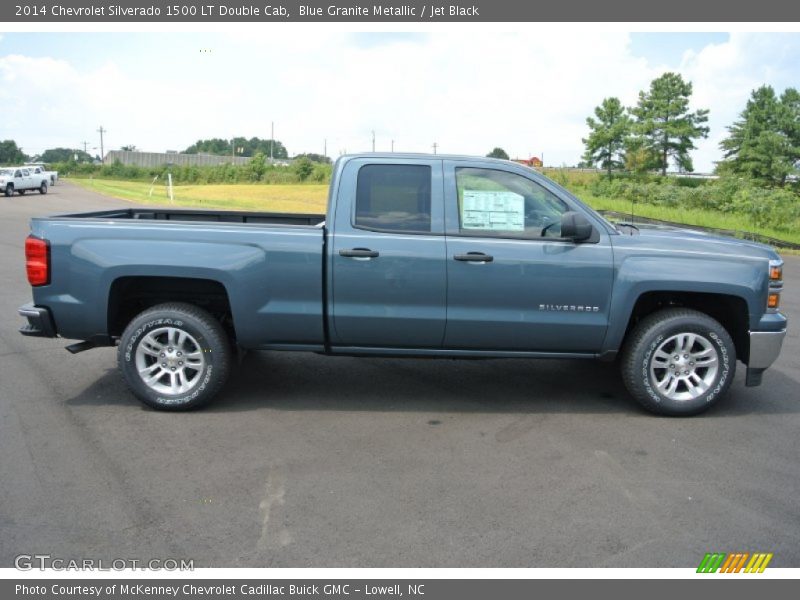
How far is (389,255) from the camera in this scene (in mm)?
5254

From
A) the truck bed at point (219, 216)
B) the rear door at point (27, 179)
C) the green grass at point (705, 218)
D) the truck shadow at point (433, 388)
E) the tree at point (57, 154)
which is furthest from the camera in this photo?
the tree at point (57, 154)

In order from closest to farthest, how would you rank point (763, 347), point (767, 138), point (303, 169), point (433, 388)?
point (763, 347) → point (433, 388) → point (767, 138) → point (303, 169)

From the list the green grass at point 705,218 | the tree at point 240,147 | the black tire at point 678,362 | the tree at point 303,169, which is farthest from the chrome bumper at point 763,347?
the tree at point 240,147

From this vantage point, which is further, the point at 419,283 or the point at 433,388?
the point at 433,388

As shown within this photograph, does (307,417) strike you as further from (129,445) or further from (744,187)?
(744,187)

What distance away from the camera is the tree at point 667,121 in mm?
52500

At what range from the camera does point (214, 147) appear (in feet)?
454

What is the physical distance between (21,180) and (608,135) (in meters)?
38.9

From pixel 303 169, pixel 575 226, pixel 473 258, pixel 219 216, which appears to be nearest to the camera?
pixel 575 226

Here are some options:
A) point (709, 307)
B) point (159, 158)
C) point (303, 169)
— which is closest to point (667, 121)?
point (303, 169)

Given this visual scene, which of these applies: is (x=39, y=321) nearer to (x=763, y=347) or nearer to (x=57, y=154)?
(x=763, y=347)

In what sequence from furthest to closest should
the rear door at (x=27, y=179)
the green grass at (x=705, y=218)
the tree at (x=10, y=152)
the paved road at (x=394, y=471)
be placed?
the tree at (x=10, y=152)
the rear door at (x=27, y=179)
the green grass at (x=705, y=218)
the paved road at (x=394, y=471)

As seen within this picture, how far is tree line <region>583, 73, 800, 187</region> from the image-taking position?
51.1 metres

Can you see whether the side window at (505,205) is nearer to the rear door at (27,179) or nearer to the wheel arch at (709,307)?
the wheel arch at (709,307)
